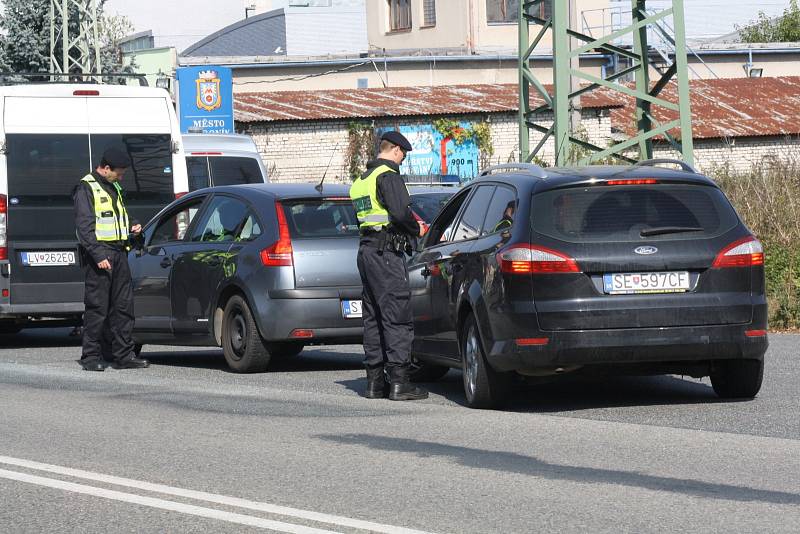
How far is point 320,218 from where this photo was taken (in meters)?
12.6

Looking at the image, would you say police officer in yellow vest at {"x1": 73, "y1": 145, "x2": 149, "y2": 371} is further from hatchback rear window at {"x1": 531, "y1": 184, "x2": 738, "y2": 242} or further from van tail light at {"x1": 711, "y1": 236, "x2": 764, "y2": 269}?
van tail light at {"x1": 711, "y1": 236, "x2": 764, "y2": 269}

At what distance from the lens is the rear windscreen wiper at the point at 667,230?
928 cm

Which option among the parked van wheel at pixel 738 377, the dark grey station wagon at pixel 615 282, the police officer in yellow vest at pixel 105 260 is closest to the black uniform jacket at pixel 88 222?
the police officer in yellow vest at pixel 105 260

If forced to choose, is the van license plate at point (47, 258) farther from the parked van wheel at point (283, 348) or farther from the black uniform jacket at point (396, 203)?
the black uniform jacket at point (396, 203)

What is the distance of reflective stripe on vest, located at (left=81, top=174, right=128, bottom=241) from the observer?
13328mm

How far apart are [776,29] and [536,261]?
64887mm

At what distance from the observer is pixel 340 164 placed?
40781mm

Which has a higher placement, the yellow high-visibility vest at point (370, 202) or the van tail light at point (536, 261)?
the yellow high-visibility vest at point (370, 202)

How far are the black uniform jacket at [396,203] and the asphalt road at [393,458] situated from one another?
3.95ft

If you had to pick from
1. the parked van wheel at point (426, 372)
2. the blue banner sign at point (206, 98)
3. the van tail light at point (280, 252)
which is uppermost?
the blue banner sign at point (206, 98)

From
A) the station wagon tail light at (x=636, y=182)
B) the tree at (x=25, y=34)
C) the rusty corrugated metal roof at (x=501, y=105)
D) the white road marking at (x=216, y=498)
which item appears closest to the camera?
the white road marking at (x=216, y=498)

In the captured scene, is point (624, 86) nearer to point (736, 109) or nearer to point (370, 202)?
point (370, 202)

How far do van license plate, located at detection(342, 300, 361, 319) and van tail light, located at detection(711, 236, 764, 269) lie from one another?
3.91 m

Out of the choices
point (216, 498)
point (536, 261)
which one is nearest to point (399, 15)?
point (536, 261)
